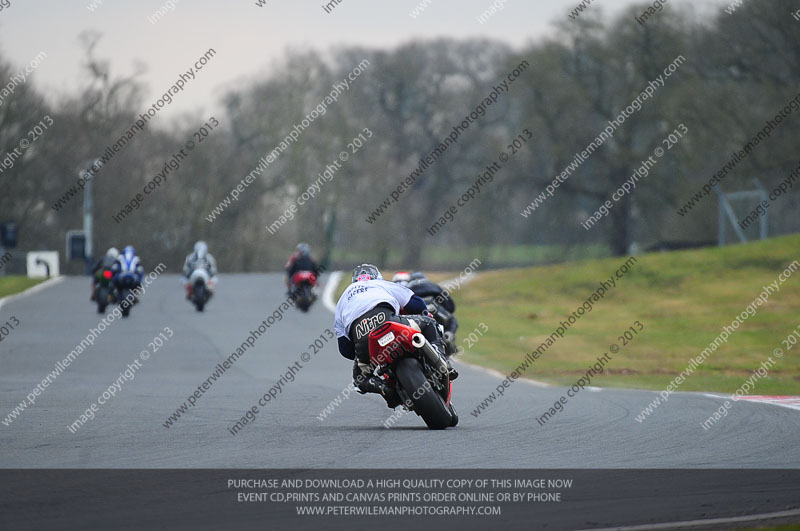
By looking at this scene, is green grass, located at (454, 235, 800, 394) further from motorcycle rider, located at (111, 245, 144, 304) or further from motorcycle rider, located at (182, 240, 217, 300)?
motorcycle rider, located at (111, 245, 144, 304)

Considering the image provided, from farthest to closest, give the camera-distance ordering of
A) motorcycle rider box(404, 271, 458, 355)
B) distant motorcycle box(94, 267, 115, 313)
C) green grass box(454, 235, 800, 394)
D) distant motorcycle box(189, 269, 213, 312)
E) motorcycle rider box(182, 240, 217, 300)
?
distant motorcycle box(189, 269, 213, 312), motorcycle rider box(182, 240, 217, 300), distant motorcycle box(94, 267, 115, 313), green grass box(454, 235, 800, 394), motorcycle rider box(404, 271, 458, 355)

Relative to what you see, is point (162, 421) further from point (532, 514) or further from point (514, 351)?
point (514, 351)

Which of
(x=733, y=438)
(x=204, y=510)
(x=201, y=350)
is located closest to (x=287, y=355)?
(x=201, y=350)

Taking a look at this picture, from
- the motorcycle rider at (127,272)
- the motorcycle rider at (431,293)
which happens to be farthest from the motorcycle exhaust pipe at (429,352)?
the motorcycle rider at (127,272)

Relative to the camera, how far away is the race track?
8.90 meters

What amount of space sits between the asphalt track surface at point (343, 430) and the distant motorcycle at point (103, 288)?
7.81 meters

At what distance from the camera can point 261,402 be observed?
13.5 m

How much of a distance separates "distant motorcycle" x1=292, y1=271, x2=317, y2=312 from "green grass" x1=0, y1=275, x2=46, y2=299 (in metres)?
9.47

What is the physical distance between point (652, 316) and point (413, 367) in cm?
2521

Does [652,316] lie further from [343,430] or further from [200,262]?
[343,430]

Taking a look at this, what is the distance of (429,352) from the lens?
10.7 metres

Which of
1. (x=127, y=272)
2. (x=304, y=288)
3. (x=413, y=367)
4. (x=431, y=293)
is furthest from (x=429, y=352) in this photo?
(x=304, y=288)

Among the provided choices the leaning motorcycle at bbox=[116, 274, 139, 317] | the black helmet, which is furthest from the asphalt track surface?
the leaning motorcycle at bbox=[116, 274, 139, 317]

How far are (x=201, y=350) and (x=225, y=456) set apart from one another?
1439cm
